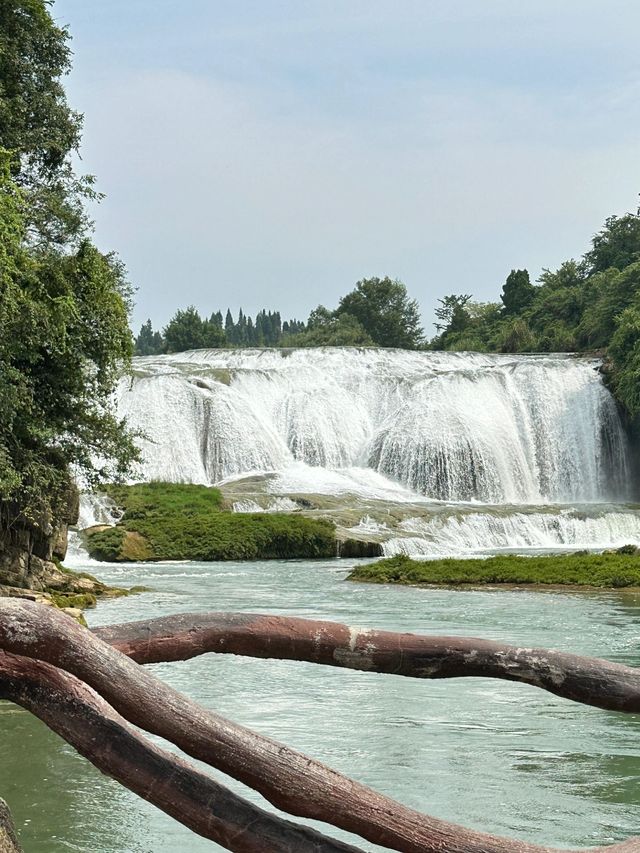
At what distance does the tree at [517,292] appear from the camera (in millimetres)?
77188

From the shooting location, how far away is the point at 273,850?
2.92 meters

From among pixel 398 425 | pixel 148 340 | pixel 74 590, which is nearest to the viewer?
pixel 74 590

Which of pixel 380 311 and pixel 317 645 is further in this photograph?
pixel 380 311

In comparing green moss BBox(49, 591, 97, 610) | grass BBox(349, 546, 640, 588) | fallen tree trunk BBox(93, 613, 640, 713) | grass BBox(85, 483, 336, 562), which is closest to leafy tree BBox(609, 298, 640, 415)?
grass BBox(85, 483, 336, 562)

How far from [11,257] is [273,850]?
494 inches

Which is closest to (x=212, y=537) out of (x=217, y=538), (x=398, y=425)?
(x=217, y=538)

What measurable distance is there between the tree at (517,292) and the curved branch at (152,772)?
7497 cm

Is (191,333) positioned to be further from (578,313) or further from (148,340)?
(148,340)

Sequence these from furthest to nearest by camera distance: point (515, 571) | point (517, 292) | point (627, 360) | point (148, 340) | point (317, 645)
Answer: point (148, 340) < point (517, 292) < point (627, 360) < point (515, 571) < point (317, 645)

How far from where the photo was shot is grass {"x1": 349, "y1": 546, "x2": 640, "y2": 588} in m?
20.7

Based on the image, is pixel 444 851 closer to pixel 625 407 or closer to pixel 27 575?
pixel 27 575

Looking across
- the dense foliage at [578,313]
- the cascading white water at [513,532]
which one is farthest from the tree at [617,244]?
the cascading white water at [513,532]

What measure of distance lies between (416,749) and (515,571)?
13.7 metres

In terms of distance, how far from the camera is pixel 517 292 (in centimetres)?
7750
